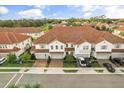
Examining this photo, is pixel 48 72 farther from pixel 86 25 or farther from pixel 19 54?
pixel 86 25

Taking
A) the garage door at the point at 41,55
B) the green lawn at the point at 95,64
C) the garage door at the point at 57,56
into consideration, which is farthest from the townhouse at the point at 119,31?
the garage door at the point at 41,55

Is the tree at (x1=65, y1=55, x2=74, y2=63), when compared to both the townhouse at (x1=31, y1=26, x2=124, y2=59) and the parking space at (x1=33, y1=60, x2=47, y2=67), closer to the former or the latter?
the townhouse at (x1=31, y1=26, x2=124, y2=59)

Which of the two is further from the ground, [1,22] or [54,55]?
[1,22]

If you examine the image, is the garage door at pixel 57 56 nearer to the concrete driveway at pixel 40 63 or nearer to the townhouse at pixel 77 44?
the townhouse at pixel 77 44

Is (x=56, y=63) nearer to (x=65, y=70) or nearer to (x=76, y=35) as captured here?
(x=65, y=70)

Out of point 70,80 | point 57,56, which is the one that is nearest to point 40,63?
point 57,56

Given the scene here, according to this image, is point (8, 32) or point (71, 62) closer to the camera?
point (71, 62)
